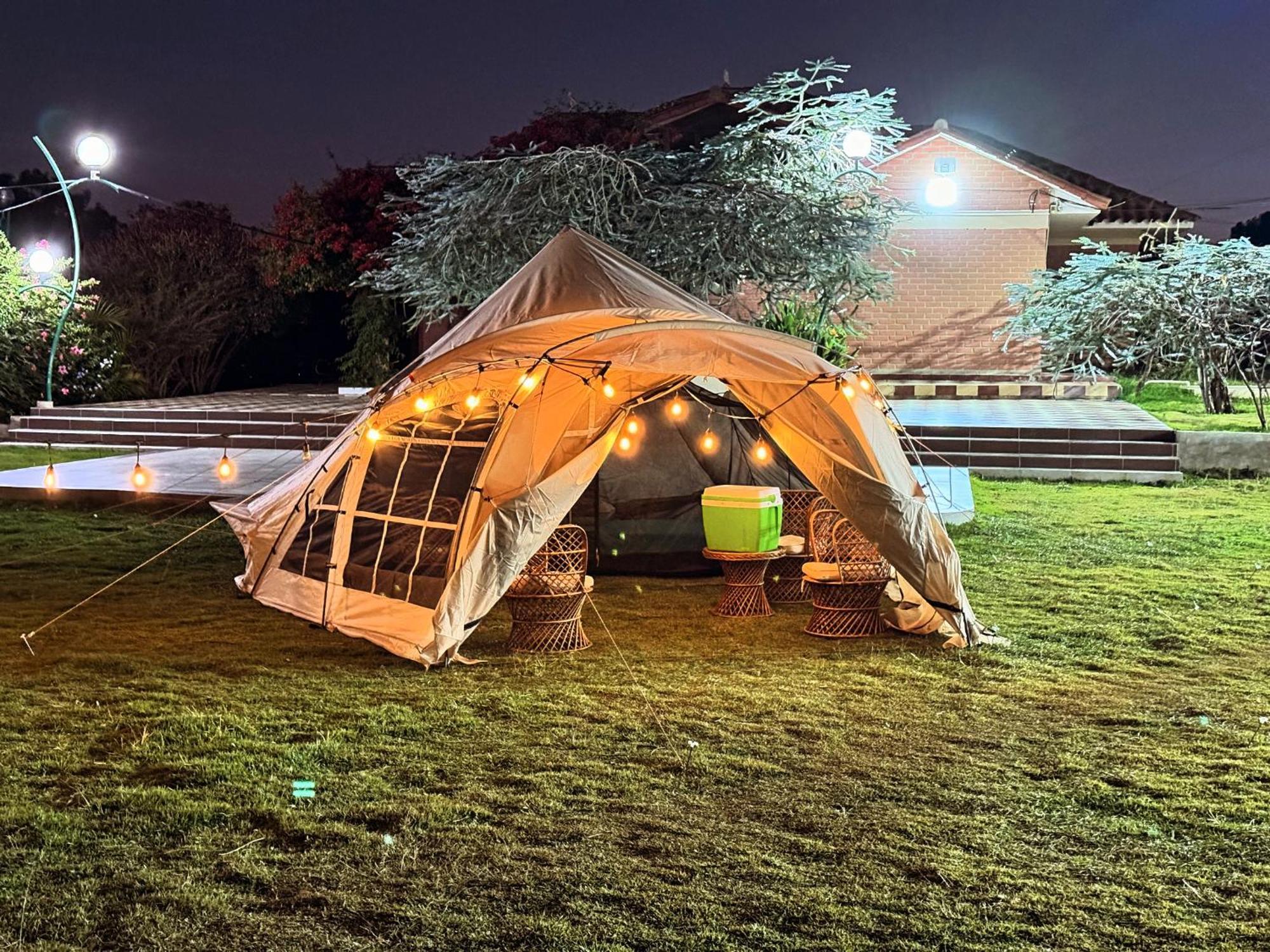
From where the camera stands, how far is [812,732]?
4867 millimetres

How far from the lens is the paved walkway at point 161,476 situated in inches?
448

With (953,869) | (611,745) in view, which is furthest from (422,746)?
(953,869)

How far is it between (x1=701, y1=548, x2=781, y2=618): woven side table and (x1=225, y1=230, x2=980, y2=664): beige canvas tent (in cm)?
64

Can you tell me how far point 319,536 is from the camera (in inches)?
275

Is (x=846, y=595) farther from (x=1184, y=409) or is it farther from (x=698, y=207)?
(x=1184, y=409)

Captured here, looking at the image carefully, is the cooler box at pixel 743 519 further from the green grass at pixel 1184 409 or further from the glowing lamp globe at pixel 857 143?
the green grass at pixel 1184 409

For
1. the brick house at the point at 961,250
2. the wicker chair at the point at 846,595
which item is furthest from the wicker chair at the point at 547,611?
the brick house at the point at 961,250

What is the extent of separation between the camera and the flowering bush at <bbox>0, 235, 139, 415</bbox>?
18.1 m

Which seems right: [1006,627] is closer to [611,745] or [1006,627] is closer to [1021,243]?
[611,745]

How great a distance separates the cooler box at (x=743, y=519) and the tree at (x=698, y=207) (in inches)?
288

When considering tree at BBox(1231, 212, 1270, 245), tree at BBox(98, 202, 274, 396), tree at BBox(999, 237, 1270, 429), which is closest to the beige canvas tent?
tree at BBox(999, 237, 1270, 429)

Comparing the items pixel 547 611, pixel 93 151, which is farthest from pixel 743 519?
pixel 93 151

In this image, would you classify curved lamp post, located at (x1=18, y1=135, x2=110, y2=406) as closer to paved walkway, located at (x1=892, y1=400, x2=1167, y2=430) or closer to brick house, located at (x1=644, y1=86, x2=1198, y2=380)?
brick house, located at (x1=644, y1=86, x2=1198, y2=380)

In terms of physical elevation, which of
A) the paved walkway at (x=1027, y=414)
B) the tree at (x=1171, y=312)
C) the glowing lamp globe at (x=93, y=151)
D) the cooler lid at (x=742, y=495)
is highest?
the glowing lamp globe at (x=93, y=151)
